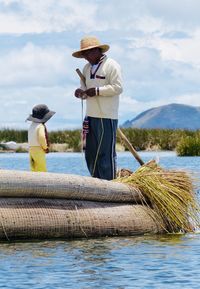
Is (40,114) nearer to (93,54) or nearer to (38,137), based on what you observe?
(38,137)

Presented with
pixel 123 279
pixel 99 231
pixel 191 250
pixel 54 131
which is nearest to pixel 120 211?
Answer: pixel 99 231

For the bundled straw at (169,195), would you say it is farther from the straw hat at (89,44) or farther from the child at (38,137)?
the straw hat at (89,44)

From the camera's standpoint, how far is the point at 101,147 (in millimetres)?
12156

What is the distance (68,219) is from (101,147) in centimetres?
129

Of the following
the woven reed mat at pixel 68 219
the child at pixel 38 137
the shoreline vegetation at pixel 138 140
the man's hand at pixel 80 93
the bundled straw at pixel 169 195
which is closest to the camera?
the woven reed mat at pixel 68 219

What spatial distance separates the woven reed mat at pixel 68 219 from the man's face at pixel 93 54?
5.46 feet

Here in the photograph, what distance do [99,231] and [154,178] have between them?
0.99 metres

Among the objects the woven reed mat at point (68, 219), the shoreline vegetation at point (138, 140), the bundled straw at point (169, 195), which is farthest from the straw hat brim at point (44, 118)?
the shoreline vegetation at point (138, 140)

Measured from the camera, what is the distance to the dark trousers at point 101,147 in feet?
39.8

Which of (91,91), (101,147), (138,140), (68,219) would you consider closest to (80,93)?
(91,91)

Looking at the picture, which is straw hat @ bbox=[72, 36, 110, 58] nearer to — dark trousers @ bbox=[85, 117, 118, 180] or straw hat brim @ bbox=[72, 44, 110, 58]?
straw hat brim @ bbox=[72, 44, 110, 58]

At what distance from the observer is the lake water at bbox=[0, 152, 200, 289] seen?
28.7 feet

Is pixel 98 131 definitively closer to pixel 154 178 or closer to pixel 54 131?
pixel 154 178

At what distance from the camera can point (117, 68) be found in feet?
39.6
